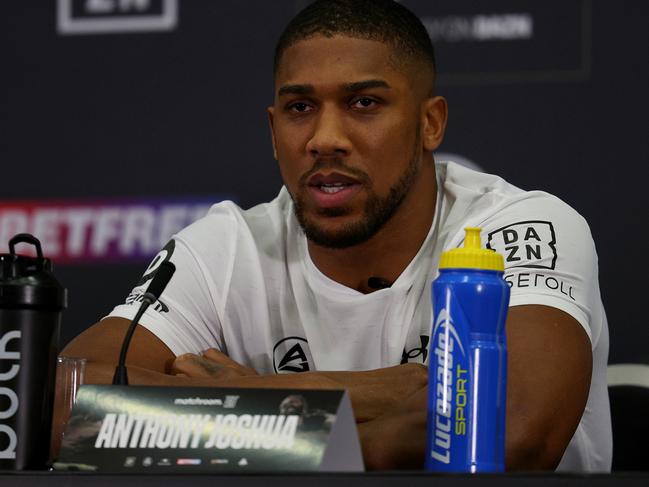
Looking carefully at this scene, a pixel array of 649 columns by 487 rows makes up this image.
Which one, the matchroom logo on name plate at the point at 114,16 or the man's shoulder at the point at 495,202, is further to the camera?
the matchroom logo on name plate at the point at 114,16

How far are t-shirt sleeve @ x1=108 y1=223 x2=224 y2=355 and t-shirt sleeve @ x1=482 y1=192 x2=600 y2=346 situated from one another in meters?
0.51

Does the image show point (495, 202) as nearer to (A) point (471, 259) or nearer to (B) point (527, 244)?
(B) point (527, 244)

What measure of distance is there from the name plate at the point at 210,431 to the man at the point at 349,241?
2.06 ft

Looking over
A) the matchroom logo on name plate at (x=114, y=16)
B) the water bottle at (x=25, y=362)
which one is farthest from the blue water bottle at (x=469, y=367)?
the matchroom logo on name plate at (x=114, y=16)

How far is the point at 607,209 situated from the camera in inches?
88.6

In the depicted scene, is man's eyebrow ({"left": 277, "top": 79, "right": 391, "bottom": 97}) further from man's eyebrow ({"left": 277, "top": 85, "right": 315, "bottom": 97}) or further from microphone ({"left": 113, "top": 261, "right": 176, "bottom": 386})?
microphone ({"left": 113, "top": 261, "right": 176, "bottom": 386})

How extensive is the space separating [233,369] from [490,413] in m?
0.74

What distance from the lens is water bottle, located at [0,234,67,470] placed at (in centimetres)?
93

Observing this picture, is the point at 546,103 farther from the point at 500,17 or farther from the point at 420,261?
the point at 420,261

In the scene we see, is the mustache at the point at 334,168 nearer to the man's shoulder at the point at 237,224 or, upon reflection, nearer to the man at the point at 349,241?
the man at the point at 349,241

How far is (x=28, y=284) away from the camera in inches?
37.3

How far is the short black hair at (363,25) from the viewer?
5.81 ft

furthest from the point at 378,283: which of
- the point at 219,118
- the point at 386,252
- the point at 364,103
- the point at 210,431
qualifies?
the point at 210,431

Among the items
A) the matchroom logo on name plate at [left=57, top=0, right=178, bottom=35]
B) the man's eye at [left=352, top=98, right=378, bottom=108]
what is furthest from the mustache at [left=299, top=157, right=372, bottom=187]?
the matchroom logo on name plate at [left=57, top=0, right=178, bottom=35]
